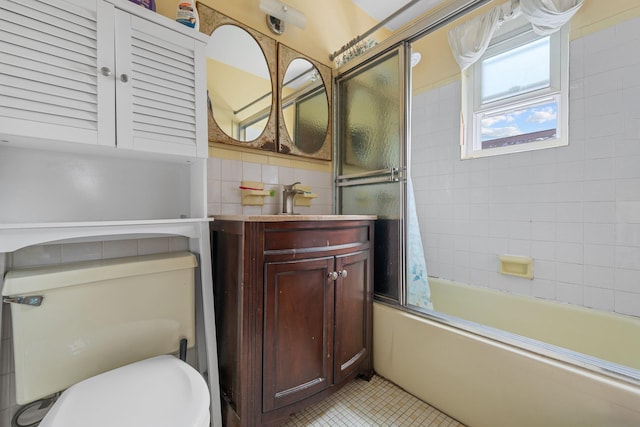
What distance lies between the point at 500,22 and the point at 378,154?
121 centimetres

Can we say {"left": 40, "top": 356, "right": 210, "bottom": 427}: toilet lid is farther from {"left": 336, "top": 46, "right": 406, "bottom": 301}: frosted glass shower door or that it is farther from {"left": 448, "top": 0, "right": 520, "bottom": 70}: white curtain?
{"left": 448, "top": 0, "right": 520, "bottom": 70}: white curtain

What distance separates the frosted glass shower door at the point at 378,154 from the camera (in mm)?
1472

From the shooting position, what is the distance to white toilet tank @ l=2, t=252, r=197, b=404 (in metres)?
0.81

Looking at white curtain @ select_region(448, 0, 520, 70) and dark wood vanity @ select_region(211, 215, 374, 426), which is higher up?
white curtain @ select_region(448, 0, 520, 70)

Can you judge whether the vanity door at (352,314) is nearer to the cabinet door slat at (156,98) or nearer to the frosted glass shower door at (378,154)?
the frosted glass shower door at (378,154)

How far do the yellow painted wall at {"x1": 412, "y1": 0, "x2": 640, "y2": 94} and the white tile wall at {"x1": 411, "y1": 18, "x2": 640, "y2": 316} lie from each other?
59mm

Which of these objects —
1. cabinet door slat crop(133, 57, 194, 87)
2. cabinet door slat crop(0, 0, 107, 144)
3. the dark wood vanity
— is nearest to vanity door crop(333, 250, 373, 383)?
the dark wood vanity

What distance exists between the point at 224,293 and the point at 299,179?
0.87 meters

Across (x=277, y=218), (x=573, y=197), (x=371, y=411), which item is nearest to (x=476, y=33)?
(x=573, y=197)

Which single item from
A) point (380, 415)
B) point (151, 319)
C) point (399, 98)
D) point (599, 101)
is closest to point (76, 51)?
point (151, 319)

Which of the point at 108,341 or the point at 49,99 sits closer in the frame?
the point at 49,99

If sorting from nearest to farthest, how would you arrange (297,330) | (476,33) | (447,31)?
(297,330) → (476,33) → (447,31)

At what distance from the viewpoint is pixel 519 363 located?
1024 mm

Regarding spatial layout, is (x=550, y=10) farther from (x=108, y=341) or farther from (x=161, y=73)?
(x=108, y=341)
